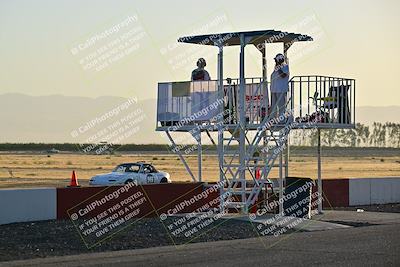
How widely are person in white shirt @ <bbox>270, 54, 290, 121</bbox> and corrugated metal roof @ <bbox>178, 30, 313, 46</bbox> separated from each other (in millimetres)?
607

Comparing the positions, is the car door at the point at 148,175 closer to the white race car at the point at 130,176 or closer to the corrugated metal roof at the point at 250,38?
the white race car at the point at 130,176

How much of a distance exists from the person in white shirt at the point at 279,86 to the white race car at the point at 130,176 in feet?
38.6

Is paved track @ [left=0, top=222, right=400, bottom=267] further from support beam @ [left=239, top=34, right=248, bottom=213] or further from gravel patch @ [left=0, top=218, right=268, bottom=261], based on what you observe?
support beam @ [left=239, top=34, right=248, bottom=213]

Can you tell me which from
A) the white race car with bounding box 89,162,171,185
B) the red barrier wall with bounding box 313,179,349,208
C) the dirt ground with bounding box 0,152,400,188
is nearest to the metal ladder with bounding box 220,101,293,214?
the red barrier wall with bounding box 313,179,349,208

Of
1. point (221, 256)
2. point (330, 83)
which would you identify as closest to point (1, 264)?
point (221, 256)

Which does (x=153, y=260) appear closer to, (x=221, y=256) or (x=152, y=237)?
(x=221, y=256)

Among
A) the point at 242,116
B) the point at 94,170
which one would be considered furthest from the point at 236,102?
the point at 94,170

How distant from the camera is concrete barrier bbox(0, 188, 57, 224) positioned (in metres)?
19.6

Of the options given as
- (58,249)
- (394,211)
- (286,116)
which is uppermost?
(286,116)

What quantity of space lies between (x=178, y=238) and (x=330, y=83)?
7.49 meters

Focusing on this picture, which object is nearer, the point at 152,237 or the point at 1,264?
the point at 1,264

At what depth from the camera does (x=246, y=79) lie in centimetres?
2433

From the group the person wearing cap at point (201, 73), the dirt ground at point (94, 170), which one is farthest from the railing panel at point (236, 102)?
the dirt ground at point (94, 170)

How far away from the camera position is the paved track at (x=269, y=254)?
14914mm
